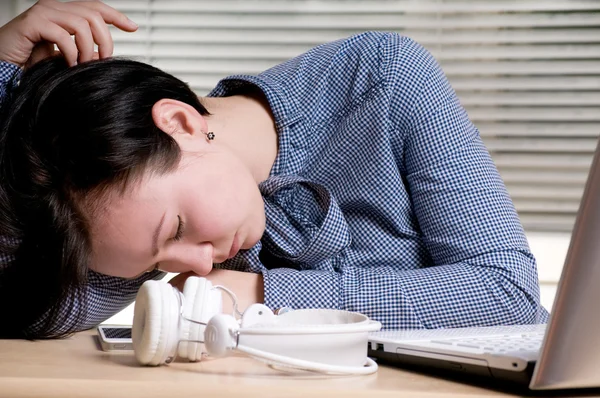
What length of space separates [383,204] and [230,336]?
0.58m

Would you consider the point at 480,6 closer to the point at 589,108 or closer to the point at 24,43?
the point at 589,108

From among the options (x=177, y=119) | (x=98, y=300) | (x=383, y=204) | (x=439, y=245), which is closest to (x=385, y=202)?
(x=383, y=204)

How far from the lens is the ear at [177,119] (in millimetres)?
983

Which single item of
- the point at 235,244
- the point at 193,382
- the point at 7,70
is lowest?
the point at 193,382

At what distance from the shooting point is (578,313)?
51 cm

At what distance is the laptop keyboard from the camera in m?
0.63

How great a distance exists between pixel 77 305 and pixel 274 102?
44 centimetres

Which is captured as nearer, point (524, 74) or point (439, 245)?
point (439, 245)

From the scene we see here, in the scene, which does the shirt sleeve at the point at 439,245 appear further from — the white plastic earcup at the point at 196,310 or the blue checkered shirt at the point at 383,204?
the white plastic earcup at the point at 196,310

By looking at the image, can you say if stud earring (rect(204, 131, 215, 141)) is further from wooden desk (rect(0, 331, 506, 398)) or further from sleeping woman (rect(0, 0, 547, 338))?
wooden desk (rect(0, 331, 506, 398))

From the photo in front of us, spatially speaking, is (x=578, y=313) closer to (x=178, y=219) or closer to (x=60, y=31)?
(x=178, y=219)

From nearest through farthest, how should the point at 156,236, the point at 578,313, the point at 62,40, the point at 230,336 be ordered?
the point at 578,313
the point at 230,336
the point at 156,236
the point at 62,40

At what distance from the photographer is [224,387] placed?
56 centimetres

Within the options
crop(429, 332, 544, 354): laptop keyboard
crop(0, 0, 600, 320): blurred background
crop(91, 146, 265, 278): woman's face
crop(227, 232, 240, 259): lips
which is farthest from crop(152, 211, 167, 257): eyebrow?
crop(0, 0, 600, 320): blurred background
